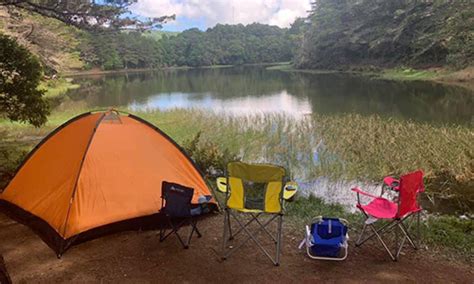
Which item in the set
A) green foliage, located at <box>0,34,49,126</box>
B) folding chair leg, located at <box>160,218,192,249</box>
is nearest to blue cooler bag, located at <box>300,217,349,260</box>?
folding chair leg, located at <box>160,218,192,249</box>

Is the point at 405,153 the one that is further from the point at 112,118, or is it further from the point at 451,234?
the point at 112,118

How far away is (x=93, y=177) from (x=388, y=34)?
36.2m

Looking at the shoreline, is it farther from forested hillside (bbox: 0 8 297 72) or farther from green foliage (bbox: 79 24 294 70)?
green foliage (bbox: 79 24 294 70)

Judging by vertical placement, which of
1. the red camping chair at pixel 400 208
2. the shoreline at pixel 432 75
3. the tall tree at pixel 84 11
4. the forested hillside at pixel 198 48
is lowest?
the red camping chair at pixel 400 208

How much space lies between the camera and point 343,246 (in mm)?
3545

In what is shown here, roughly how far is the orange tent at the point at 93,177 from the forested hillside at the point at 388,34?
25.0m

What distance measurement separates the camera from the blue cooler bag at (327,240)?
3.55 meters

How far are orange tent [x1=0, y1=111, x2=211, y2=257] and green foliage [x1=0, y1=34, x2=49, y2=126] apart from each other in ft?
7.94

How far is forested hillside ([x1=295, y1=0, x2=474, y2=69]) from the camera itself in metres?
26.0

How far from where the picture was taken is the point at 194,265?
3.48 metres

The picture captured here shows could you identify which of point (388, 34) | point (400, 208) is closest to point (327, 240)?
point (400, 208)

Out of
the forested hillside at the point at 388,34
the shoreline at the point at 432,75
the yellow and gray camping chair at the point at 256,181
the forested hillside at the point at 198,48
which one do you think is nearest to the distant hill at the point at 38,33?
the yellow and gray camping chair at the point at 256,181

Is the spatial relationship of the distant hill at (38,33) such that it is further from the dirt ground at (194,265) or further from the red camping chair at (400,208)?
the red camping chair at (400,208)

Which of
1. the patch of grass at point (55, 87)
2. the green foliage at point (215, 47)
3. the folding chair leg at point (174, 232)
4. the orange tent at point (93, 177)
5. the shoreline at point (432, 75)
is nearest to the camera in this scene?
the folding chair leg at point (174, 232)
